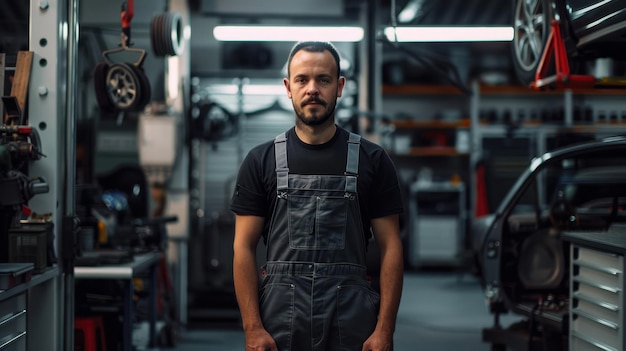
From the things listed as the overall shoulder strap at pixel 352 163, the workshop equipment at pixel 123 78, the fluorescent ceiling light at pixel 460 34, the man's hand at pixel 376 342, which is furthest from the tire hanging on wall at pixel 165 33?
the man's hand at pixel 376 342

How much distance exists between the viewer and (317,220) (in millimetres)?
2258

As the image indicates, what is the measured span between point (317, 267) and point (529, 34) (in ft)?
7.64

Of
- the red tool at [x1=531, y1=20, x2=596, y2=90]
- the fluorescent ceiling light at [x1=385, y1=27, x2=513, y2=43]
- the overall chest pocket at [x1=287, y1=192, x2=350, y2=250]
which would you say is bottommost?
the overall chest pocket at [x1=287, y1=192, x2=350, y2=250]

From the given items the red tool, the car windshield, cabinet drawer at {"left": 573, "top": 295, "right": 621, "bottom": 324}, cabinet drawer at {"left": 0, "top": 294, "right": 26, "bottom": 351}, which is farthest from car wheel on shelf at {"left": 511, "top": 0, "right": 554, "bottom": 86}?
cabinet drawer at {"left": 0, "top": 294, "right": 26, "bottom": 351}

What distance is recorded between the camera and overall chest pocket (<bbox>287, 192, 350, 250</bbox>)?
2256 mm

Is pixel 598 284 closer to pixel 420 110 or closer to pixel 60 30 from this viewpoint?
pixel 60 30

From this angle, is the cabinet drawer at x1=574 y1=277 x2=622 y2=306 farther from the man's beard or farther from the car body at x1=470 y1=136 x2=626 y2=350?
the man's beard

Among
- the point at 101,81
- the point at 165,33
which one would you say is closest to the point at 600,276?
the point at 101,81

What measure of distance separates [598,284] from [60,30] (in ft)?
7.88

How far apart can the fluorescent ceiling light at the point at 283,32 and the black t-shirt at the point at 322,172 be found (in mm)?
4683

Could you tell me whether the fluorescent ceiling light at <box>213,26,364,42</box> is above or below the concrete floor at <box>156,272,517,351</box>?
above

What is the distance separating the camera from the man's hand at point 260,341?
7.23ft

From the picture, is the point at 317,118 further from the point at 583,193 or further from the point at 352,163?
the point at 583,193

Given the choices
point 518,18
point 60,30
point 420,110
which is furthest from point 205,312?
point 420,110
